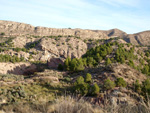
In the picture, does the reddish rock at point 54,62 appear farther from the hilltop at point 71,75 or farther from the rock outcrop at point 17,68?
the rock outcrop at point 17,68

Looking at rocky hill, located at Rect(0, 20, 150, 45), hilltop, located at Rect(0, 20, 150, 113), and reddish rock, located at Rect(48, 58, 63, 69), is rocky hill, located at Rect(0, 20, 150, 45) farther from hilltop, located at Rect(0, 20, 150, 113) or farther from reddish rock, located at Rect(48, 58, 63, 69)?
reddish rock, located at Rect(48, 58, 63, 69)

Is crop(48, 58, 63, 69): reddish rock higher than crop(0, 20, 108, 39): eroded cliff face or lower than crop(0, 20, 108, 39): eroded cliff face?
lower

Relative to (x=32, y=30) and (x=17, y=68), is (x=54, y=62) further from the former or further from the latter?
(x=32, y=30)

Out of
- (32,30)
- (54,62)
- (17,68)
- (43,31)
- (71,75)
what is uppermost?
(32,30)

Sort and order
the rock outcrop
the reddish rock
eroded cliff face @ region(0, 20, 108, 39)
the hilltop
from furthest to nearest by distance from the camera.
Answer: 1. eroded cliff face @ region(0, 20, 108, 39)
2. the reddish rock
3. the rock outcrop
4. the hilltop

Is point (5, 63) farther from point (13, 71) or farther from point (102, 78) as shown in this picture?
point (102, 78)

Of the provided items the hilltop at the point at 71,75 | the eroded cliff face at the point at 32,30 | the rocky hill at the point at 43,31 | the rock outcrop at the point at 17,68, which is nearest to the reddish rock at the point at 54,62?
the hilltop at the point at 71,75

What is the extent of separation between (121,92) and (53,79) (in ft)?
35.3

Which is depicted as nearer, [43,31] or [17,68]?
[17,68]

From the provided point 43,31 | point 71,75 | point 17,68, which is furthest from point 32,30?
point 71,75

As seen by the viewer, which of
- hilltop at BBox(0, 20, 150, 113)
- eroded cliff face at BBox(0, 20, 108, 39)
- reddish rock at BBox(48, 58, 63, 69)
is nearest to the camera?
hilltop at BBox(0, 20, 150, 113)

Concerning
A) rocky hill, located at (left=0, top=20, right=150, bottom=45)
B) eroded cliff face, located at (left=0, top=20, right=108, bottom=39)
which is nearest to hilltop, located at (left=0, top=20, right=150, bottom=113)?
eroded cliff face, located at (left=0, top=20, right=108, bottom=39)

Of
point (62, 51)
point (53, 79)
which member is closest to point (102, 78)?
point (53, 79)

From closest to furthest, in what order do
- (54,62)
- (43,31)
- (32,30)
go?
(54,62) < (32,30) < (43,31)
